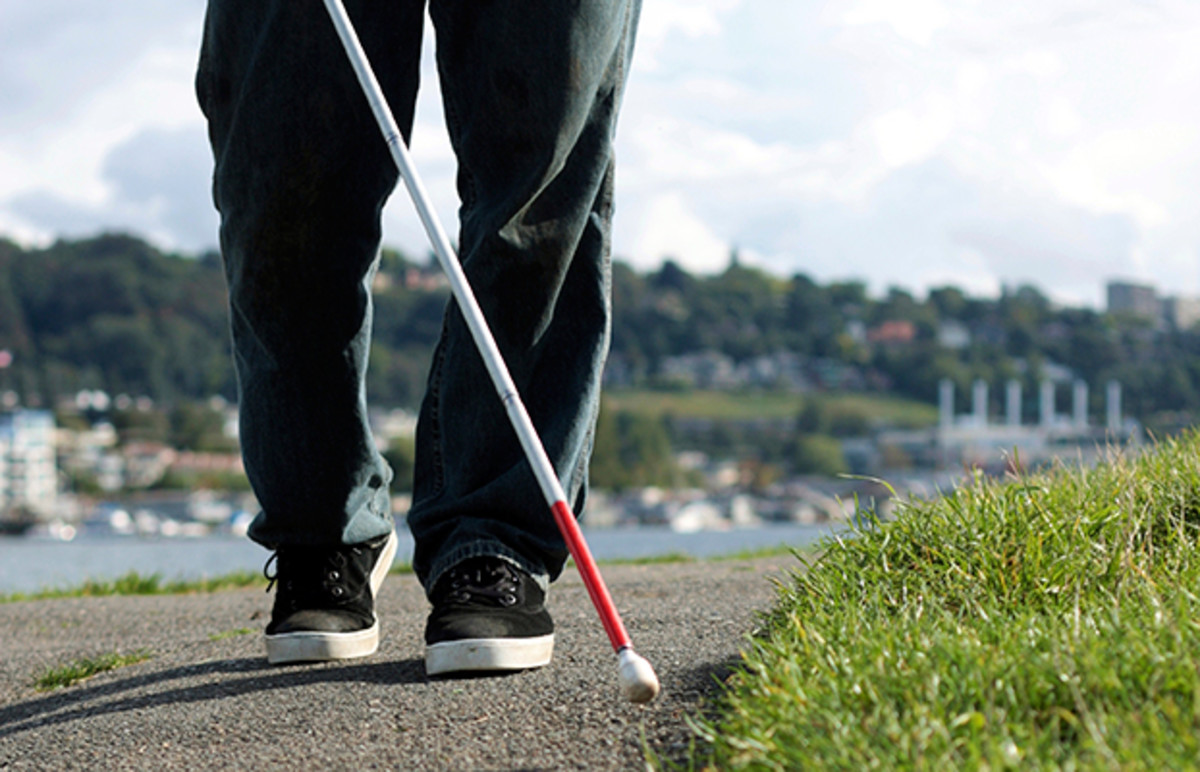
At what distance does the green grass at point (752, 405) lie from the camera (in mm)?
59875

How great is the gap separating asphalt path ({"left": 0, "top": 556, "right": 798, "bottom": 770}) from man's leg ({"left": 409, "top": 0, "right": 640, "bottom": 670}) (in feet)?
0.51

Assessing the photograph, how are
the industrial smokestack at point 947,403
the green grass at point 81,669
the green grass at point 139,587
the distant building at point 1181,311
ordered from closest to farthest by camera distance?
the green grass at point 81,669, the green grass at point 139,587, the distant building at point 1181,311, the industrial smokestack at point 947,403

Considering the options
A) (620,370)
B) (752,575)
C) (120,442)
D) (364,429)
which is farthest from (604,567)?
(620,370)

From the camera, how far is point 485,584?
208 centimetres

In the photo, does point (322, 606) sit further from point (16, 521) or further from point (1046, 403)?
point (16, 521)

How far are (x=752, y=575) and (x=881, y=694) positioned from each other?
7.27ft

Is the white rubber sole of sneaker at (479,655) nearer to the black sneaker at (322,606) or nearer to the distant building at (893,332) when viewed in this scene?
the black sneaker at (322,606)

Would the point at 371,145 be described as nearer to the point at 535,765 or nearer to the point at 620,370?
the point at 535,765

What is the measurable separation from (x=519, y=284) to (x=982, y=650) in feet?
3.51

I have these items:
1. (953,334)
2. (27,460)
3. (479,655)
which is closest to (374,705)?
(479,655)

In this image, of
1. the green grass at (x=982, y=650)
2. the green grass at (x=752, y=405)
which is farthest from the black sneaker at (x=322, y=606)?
the green grass at (x=752, y=405)

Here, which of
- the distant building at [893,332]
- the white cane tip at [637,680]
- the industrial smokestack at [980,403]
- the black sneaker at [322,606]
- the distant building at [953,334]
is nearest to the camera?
the white cane tip at [637,680]

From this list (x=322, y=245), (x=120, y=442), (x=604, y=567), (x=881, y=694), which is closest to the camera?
(x=881, y=694)

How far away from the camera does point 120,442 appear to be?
54688mm
